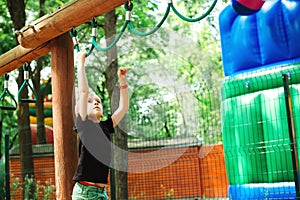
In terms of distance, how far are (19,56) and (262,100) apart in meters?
3.30

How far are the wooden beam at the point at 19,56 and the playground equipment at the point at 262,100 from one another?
2969 millimetres

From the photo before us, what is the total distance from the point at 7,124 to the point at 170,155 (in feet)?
34.8

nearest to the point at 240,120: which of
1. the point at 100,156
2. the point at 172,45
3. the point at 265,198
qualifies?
the point at 265,198

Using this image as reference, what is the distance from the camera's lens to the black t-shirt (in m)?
3.62

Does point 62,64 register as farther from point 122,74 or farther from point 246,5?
point 246,5

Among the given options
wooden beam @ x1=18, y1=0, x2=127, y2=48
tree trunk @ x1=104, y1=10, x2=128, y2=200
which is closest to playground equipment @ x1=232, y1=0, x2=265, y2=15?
wooden beam @ x1=18, y1=0, x2=127, y2=48

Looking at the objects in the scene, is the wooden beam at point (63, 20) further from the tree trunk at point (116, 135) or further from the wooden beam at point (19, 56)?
the tree trunk at point (116, 135)

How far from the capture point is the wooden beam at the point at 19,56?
4.57 metres

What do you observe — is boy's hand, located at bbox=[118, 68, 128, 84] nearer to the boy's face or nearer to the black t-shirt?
the boy's face

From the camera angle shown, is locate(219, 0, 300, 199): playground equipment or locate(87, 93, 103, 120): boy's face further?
locate(219, 0, 300, 199): playground equipment

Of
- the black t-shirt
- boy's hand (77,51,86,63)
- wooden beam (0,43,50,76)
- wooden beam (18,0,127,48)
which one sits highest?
wooden beam (18,0,127,48)

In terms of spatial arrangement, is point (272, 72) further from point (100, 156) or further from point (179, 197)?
point (179, 197)

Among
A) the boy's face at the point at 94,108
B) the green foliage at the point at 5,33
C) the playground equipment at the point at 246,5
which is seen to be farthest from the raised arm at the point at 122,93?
the green foliage at the point at 5,33

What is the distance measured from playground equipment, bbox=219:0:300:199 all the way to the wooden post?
2.83 metres
